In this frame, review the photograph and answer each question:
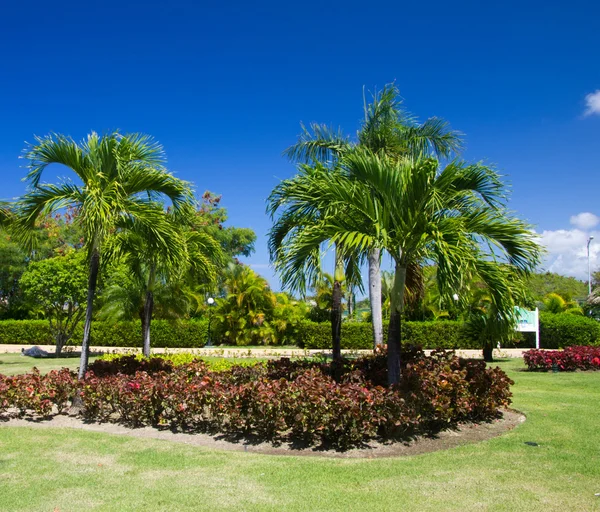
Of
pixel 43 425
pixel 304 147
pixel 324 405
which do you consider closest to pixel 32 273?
pixel 304 147

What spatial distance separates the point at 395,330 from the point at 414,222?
146 centimetres

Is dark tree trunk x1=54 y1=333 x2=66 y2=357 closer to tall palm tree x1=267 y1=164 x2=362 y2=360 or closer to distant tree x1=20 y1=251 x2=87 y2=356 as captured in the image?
distant tree x1=20 y1=251 x2=87 y2=356

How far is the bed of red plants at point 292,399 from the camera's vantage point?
5902 mm

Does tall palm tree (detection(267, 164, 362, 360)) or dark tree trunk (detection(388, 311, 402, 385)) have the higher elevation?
tall palm tree (detection(267, 164, 362, 360))

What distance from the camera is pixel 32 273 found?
18.9 m

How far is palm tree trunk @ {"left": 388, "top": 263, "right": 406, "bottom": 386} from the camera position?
675cm

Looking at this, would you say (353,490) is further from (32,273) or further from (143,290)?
(32,273)

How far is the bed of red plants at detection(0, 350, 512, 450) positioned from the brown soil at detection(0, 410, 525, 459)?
0.15 meters

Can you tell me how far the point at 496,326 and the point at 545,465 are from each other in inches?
92.8

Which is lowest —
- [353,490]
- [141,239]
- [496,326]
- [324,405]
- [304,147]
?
[353,490]

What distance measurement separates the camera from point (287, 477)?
192 inches

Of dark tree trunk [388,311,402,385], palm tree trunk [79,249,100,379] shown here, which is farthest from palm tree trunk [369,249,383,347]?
palm tree trunk [79,249,100,379]

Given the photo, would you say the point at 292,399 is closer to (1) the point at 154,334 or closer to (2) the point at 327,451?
(2) the point at 327,451

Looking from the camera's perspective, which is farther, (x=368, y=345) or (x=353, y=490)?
(x=368, y=345)
